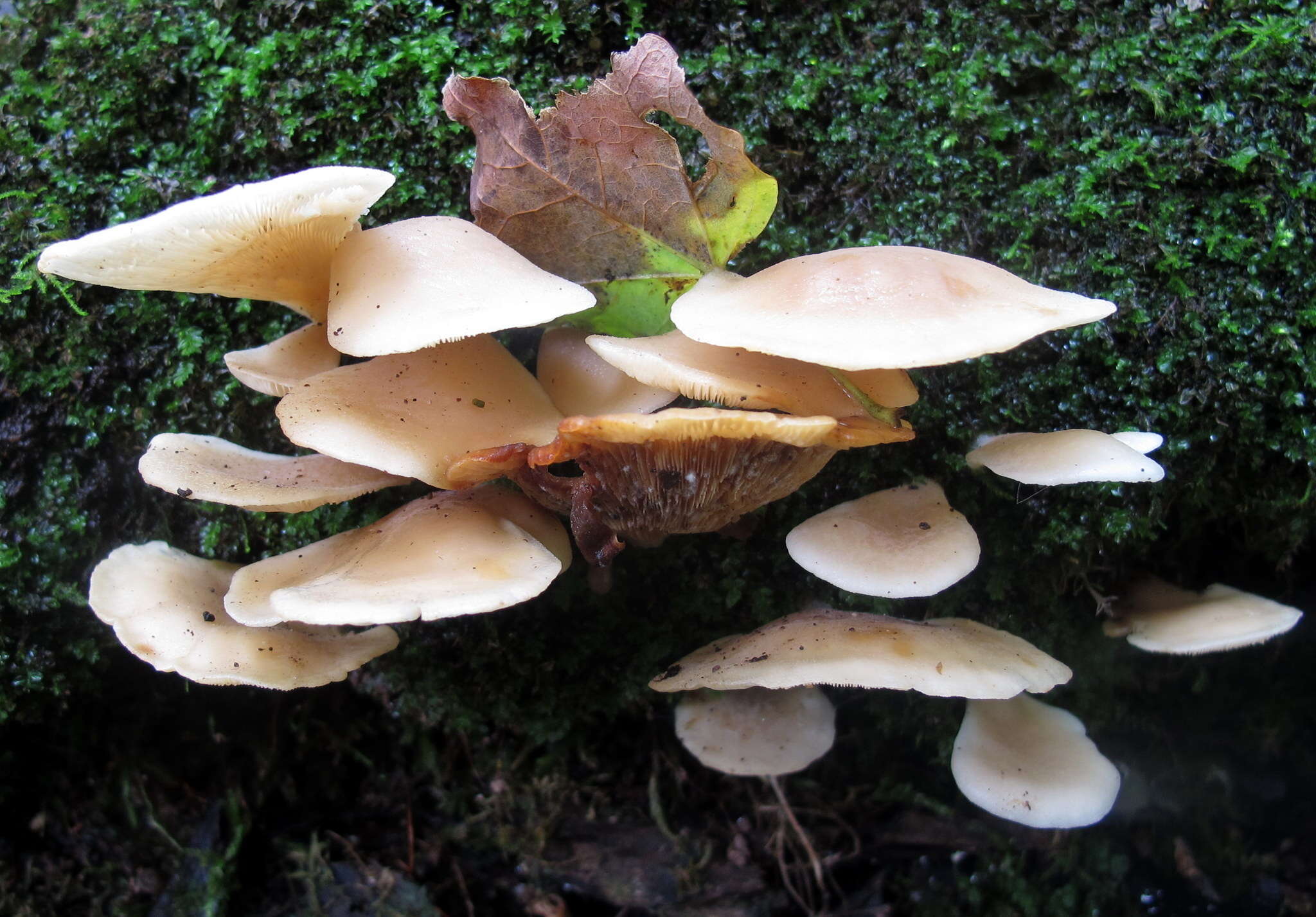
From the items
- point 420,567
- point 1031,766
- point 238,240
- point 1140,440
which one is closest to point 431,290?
point 238,240

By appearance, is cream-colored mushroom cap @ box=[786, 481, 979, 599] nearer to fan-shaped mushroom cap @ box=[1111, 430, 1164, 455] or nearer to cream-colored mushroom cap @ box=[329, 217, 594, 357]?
fan-shaped mushroom cap @ box=[1111, 430, 1164, 455]

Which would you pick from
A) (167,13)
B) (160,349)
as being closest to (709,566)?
(160,349)

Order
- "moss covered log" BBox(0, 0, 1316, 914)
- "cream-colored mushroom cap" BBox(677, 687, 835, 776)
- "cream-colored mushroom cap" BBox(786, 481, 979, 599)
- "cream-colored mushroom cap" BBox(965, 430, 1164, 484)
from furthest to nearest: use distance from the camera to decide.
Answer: "cream-colored mushroom cap" BBox(677, 687, 835, 776) < "moss covered log" BBox(0, 0, 1316, 914) < "cream-colored mushroom cap" BBox(786, 481, 979, 599) < "cream-colored mushroom cap" BBox(965, 430, 1164, 484)

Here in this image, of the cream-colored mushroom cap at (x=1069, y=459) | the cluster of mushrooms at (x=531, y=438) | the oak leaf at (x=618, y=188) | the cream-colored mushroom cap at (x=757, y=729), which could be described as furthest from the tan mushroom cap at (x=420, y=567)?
the cream-colored mushroom cap at (x=1069, y=459)

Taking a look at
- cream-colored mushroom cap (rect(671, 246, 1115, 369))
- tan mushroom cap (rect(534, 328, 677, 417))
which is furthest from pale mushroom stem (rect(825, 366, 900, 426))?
tan mushroom cap (rect(534, 328, 677, 417))

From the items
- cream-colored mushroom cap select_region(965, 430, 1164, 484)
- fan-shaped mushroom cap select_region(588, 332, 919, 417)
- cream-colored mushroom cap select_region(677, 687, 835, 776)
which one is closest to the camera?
fan-shaped mushroom cap select_region(588, 332, 919, 417)

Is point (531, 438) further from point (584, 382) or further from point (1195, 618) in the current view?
point (1195, 618)

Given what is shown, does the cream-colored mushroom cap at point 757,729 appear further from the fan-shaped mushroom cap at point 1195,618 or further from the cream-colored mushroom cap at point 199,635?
the cream-colored mushroom cap at point 199,635
